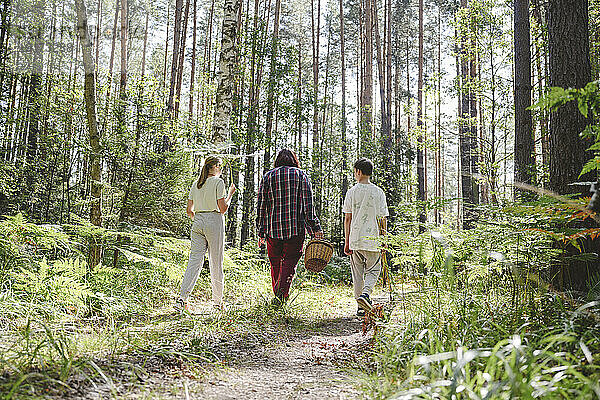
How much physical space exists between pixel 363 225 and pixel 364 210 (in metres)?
0.20

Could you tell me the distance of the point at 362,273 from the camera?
19.8ft

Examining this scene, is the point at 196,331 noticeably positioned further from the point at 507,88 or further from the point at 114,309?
the point at 507,88

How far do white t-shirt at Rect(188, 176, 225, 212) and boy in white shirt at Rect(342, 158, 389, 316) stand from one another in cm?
164

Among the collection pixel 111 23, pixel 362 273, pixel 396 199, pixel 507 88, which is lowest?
pixel 362 273

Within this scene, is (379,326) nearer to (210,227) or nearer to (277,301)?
(277,301)

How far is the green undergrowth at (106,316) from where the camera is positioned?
2.49m

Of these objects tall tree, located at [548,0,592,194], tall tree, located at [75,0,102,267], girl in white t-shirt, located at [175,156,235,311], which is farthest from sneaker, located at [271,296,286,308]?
tall tree, located at [548,0,592,194]

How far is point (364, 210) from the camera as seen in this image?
6012mm

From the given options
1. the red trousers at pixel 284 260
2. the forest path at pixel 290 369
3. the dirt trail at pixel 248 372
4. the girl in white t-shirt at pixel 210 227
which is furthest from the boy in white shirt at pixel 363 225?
the girl in white t-shirt at pixel 210 227

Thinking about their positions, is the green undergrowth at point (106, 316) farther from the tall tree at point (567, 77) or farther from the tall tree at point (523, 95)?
the tall tree at point (523, 95)

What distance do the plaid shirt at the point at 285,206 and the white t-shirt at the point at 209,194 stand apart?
578 mm

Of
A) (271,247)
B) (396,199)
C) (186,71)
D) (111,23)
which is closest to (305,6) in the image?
(186,71)

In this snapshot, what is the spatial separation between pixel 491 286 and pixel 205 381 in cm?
303

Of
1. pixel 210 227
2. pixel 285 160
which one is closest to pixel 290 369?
pixel 210 227
